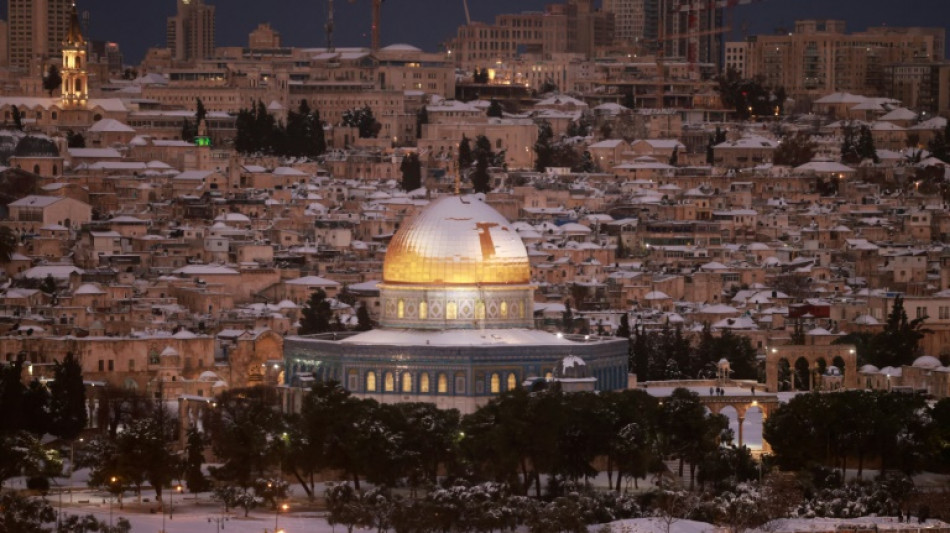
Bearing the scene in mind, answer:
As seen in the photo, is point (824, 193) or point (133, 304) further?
point (824, 193)

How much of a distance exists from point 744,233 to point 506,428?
54211 mm

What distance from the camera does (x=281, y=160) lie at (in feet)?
402

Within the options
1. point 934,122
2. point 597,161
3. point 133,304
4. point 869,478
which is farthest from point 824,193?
point 869,478

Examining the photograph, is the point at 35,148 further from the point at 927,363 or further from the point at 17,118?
the point at 927,363

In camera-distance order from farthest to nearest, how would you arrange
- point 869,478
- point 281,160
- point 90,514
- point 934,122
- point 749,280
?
point 934,122
point 281,160
point 749,280
point 869,478
point 90,514

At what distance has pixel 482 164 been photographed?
117688 millimetres

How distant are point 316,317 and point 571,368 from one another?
677 inches

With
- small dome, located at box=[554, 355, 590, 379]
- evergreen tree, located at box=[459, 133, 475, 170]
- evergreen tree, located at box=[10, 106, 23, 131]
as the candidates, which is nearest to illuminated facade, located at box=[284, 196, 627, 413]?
small dome, located at box=[554, 355, 590, 379]

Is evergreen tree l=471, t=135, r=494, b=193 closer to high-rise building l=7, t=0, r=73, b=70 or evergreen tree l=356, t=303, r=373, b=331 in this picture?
evergreen tree l=356, t=303, r=373, b=331

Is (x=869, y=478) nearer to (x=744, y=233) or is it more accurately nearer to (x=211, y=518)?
(x=211, y=518)

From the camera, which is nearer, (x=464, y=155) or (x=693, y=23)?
(x=464, y=155)

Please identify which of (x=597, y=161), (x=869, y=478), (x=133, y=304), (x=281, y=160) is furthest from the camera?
(x=597, y=161)

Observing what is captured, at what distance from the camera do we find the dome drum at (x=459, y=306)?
67.5 meters

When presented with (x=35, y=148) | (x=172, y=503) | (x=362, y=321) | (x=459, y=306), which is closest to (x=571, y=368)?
(x=459, y=306)
